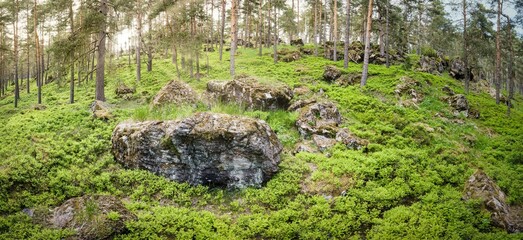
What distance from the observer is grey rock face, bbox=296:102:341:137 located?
13.2 meters

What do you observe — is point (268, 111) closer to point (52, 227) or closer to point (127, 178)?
point (127, 178)

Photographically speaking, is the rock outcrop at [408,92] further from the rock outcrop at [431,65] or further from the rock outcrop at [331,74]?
the rock outcrop at [431,65]

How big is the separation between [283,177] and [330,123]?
5061 mm

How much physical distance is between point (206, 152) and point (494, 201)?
9099 mm

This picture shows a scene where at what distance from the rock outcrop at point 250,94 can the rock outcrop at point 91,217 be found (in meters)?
8.11

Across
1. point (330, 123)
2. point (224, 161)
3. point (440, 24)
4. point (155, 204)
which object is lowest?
point (155, 204)

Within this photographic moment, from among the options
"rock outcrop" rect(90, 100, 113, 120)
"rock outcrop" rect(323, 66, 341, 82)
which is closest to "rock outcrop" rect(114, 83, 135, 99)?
"rock outcrop" rect(90, 100, 113, 120)

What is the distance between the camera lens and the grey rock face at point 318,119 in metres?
13.2

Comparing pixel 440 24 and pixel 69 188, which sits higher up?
pixel 440 24

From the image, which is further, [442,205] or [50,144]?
[50,144]

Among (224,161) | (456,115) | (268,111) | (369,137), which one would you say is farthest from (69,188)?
(456,115)

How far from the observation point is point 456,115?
17906mm

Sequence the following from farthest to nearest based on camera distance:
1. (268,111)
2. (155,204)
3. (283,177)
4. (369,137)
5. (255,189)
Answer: (268,111)
(369,137)
(283,177)
(255,189)
(155,204)

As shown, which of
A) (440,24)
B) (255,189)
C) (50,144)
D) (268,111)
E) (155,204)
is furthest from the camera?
(440,24)
